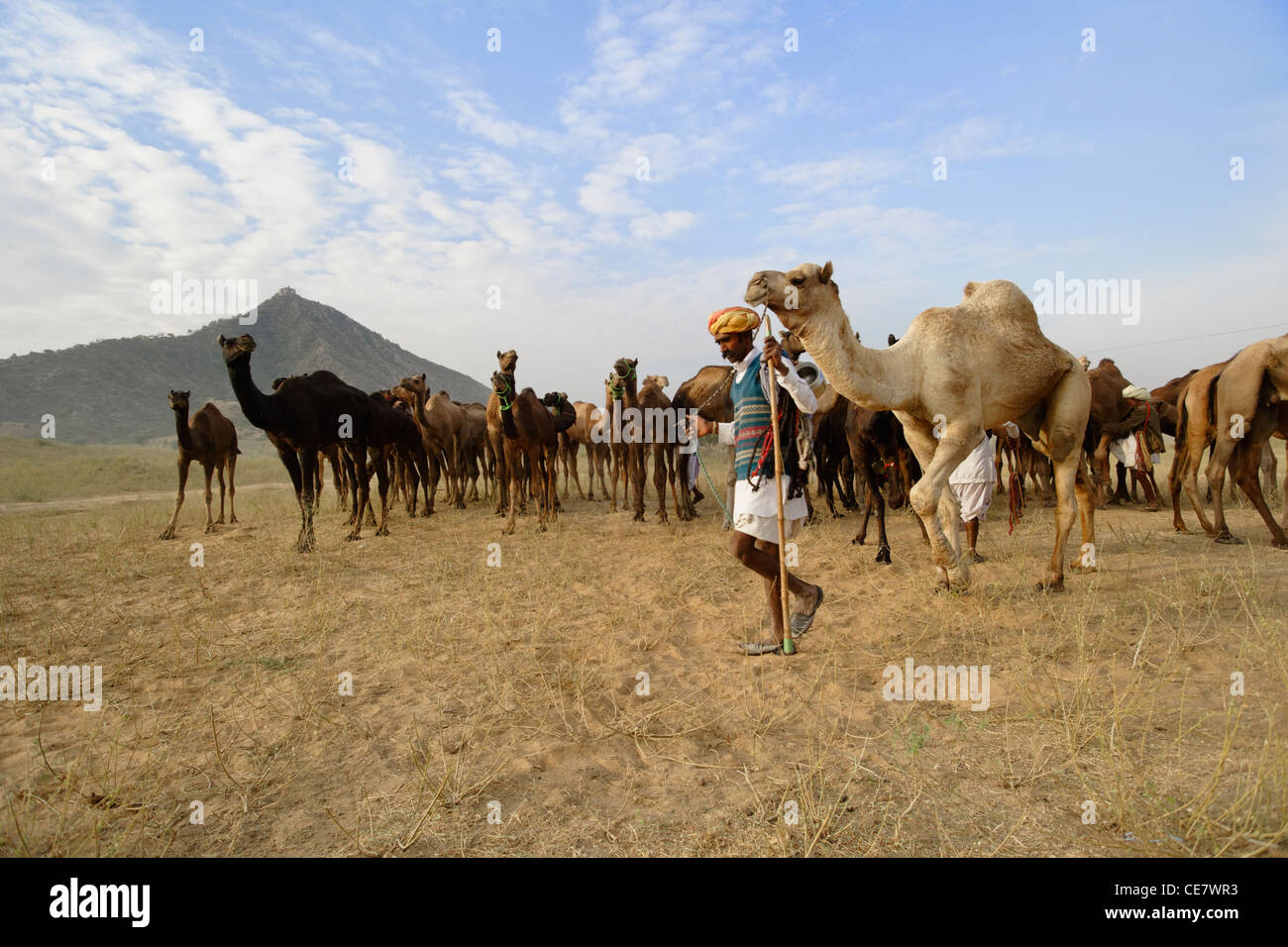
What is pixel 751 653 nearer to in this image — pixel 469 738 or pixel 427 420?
pixel 469 738

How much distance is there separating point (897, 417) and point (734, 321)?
10.7 ft

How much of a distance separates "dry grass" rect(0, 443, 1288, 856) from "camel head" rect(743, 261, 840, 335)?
2.56 meters

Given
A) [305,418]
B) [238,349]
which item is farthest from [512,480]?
[238,349]

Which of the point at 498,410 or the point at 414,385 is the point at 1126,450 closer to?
the point at 498,410

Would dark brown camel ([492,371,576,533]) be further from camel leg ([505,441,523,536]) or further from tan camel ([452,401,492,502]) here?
tan camel ([452,401,492,502])

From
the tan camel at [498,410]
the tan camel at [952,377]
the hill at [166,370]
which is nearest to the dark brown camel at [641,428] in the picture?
the tan camel at [498,410]

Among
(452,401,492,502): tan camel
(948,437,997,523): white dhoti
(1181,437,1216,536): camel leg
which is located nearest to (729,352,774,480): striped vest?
(948,437,997,523): white dhoti

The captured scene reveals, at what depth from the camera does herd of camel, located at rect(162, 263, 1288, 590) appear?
5.31 meters

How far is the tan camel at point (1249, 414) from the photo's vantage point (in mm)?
7141

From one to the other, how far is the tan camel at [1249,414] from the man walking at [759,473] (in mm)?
5949

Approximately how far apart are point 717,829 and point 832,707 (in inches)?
56.3

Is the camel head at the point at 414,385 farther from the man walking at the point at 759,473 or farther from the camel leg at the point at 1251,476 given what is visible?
the camel leg at the point at 1251,476

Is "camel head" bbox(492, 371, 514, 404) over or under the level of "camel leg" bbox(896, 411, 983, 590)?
over

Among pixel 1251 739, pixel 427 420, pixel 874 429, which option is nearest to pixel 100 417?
pixel 427 420
